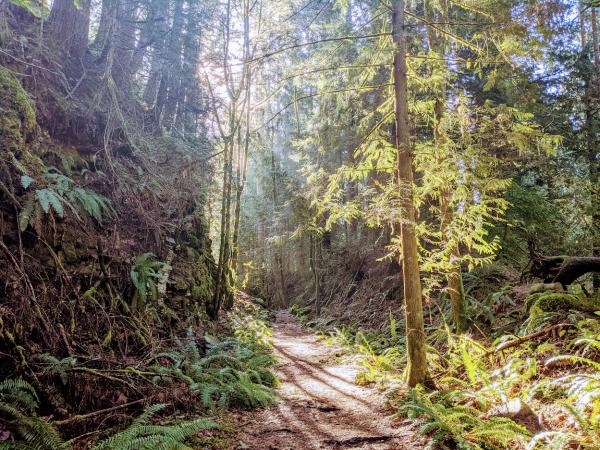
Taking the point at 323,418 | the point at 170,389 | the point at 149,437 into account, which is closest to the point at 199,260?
the point at 170,389

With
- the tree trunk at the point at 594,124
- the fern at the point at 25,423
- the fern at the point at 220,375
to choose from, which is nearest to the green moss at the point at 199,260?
the fern at the point at 220,375

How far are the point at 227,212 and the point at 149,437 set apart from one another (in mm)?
8905

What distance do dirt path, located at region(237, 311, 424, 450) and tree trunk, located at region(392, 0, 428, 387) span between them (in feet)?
3.08

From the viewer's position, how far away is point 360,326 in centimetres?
1327

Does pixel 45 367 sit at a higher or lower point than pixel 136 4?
lower

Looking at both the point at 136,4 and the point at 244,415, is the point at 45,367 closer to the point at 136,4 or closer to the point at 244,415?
the point at 244,415

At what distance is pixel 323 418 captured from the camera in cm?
571

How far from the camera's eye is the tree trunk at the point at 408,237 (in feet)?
20.9

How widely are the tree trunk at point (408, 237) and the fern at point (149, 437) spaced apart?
3.64m

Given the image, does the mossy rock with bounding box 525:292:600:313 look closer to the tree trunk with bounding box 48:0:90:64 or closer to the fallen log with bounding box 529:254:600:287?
the fallen log with bounding box 529:254:600:287

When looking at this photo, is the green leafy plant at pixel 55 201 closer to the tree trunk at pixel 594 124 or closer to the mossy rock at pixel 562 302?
the mossy rock at pixel 562 302

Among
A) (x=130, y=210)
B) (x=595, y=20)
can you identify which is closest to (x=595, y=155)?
(x=595, y=20)

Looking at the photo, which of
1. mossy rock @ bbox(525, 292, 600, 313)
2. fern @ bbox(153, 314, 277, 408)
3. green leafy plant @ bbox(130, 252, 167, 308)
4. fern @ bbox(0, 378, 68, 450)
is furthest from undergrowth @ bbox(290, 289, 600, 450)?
green leafy plant @ bbox(130, 252, 167, 308)

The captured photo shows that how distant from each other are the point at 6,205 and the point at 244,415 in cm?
479
